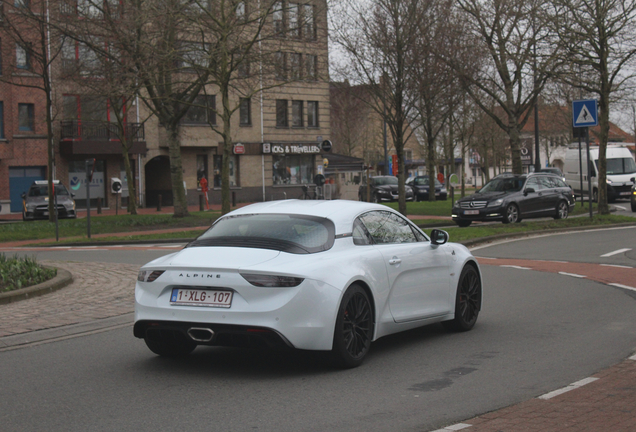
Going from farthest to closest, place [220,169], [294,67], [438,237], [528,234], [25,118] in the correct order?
[220,169] < [25,118] < [294,67] < [528,234] < [438,237]

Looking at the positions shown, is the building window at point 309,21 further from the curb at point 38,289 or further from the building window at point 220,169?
→ the building window at point 220,169

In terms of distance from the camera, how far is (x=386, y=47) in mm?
25750

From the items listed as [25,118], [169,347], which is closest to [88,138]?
[25,118]

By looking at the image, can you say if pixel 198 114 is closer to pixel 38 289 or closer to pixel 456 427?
pixel 38 289

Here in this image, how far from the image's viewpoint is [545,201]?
89.0 ft

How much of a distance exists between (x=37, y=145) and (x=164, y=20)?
71.0ft

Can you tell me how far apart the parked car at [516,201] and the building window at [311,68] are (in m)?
6.91

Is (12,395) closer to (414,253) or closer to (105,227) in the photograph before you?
(414,253)

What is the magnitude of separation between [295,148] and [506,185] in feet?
105

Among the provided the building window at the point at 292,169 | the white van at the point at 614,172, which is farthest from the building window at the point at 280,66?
the building window at the point at 292,169

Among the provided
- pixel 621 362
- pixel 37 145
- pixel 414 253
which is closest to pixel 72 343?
pixel 414 253

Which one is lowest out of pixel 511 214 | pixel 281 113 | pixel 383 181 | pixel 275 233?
pixel 511 214

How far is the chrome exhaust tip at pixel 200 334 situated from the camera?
20.5ft

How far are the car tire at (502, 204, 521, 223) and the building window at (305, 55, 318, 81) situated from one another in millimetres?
8142
